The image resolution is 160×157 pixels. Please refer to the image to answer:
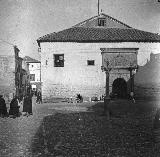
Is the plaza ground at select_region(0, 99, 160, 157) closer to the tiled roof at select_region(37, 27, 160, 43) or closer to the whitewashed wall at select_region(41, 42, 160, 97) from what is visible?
the whitewashed wall at select_region(41, 42, 160, 97)

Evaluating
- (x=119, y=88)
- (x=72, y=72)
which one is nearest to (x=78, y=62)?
(x=72, y=72)

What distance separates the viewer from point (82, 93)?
29078mm

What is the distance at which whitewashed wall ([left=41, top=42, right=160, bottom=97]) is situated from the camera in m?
28.8

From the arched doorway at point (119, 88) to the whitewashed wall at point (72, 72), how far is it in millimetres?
1168

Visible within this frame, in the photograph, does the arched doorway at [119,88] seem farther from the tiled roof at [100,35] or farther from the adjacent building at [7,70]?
the adjacent building at [7,70]

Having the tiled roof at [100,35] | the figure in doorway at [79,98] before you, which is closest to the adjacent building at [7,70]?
the tiled roof at [100,35]

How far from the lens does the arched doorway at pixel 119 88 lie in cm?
2967

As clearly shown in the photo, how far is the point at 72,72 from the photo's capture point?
28.8 meters

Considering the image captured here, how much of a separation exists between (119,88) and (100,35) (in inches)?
219

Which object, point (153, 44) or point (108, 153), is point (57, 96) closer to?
point (153, 44)

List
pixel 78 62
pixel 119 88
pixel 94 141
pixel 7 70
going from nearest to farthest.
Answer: pixel 94 141
pixel 78 62
pixel 119 88
pixel 7 70

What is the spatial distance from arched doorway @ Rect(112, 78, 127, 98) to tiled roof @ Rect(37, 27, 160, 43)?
4.04 meters

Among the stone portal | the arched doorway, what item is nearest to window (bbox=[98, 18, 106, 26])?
the stone portal

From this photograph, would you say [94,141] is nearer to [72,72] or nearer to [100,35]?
[72,72]
